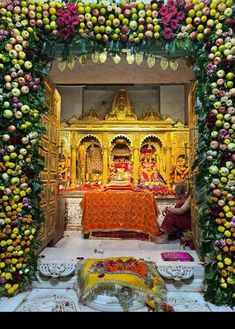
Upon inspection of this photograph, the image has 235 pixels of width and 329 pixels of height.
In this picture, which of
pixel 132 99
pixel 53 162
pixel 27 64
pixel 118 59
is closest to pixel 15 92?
pixel 27 64

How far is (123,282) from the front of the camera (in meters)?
2.72

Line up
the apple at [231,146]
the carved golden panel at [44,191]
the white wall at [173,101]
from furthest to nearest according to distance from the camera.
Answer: the white wall at [173,101] → the carved golden panel at [44,191] → the apple at [231,146]

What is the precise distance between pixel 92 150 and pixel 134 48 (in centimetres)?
478

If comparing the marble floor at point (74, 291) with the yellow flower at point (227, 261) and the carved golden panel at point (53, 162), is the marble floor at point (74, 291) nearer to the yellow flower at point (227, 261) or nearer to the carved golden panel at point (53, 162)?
the yellow flower at point (227, 261)

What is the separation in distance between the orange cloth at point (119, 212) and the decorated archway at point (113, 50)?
194cm

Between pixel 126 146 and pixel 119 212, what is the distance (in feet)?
10.0

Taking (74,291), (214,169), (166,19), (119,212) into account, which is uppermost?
(166,19)

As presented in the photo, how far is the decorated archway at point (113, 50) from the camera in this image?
2.67 meters

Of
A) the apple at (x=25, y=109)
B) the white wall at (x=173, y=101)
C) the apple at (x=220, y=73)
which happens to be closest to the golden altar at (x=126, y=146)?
the white wall at (x=173, y=101)

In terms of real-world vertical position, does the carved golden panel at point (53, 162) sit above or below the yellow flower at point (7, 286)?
above

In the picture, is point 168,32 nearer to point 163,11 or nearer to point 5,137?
point 163,11

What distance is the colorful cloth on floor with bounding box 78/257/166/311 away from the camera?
267 centimetres

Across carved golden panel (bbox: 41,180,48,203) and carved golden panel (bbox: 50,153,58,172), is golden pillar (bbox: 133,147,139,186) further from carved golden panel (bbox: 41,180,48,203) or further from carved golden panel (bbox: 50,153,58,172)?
carved golden panel (bbox: 41,180,48,203)

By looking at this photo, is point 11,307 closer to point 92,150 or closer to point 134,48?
point 134,48
